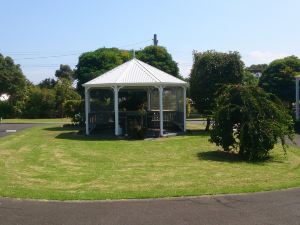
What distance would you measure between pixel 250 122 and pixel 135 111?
1100cm

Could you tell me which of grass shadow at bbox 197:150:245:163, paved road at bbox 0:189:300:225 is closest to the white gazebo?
grass shadow at bbox 197:150:245:163

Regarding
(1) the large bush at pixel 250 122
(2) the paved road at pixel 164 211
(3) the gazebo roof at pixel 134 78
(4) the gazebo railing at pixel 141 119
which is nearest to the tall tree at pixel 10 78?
(4) the gazebo railing at pixel 141 119

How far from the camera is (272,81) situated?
43875mm

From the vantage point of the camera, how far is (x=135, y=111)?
85.1 ft

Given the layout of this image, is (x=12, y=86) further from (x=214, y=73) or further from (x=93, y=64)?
(x=214, y=73)

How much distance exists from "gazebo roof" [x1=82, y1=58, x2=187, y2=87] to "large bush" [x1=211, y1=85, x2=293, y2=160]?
7.66 meters

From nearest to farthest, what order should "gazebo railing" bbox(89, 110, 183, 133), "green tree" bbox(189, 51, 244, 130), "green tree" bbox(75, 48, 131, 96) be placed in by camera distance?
"gazebo railing" bbox(89, 110, 183, 133) < "green tree" bbox(189, 51, 244, 130) < "green tree" bbox(75, 48, 131, 96)

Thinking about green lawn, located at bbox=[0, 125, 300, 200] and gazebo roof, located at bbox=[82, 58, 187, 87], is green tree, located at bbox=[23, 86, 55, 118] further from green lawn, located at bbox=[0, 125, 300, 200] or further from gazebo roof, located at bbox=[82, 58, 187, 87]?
green lawn, located at bbox=[0, 125, 300, 200]

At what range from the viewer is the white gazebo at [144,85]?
2400 centimetres

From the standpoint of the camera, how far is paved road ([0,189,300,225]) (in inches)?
315

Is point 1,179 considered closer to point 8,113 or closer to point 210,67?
point 210,67

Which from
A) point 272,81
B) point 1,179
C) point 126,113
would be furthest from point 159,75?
point 272,81

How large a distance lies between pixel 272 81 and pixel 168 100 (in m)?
18.6

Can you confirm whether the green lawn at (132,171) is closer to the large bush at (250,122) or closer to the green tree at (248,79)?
the large bush at (250,122)
